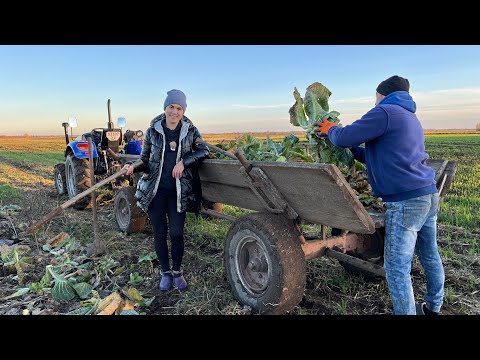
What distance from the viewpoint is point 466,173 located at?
10.7 m

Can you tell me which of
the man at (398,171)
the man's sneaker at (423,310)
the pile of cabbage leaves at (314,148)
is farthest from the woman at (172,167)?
the man's sneaker at (423,310)

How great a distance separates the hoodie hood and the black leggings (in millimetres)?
2117

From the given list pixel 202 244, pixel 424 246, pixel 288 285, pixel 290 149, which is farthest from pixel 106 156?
pixel 424 246

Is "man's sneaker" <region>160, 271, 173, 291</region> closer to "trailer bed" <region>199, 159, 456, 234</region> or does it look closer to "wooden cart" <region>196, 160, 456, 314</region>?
"wooden cart" <region>196, 160, 456, 314</region>

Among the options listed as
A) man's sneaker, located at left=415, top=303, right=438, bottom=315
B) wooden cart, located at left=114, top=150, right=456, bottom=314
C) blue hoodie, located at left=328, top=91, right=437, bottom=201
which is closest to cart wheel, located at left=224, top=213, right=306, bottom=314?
wooden cart, located at left=114, top=150, right=456, bottom=314

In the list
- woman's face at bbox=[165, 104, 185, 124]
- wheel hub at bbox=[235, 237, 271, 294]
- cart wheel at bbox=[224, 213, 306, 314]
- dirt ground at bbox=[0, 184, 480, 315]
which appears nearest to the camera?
cart wheel at bbox=[224, 213, 306, 314]

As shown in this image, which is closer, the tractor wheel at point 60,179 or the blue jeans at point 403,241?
the blue jeans at point 403,241

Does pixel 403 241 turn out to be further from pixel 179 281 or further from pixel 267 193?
pixel 179 281

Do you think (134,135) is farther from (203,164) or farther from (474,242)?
(474,242)

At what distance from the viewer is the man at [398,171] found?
2535 millimetres

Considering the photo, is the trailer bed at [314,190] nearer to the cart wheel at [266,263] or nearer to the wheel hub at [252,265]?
the cart wheel at [266,263]

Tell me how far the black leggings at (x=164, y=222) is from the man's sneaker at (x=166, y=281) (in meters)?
0.11

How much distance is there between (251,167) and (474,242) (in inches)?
147

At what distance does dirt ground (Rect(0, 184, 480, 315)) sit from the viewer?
132 inches
